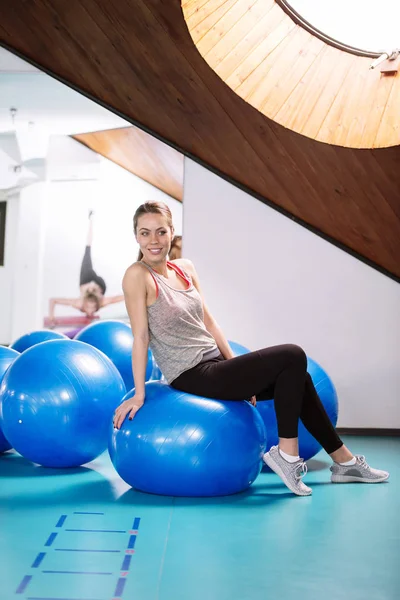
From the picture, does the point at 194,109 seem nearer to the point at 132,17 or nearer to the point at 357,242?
the point at 132,17

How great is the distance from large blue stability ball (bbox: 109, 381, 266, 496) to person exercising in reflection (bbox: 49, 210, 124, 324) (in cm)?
224

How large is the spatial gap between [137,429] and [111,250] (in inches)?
97.8

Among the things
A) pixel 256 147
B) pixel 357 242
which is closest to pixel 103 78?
pixel 256 147

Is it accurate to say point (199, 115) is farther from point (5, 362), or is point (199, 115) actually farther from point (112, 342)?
point (5, 362)

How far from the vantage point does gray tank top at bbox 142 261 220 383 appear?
125 inches

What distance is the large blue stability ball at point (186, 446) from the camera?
296 centimetres

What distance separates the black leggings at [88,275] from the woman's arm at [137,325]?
2.17 metres

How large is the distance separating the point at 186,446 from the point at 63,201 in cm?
284

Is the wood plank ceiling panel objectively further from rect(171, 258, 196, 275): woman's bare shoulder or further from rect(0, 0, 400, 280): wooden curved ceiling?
rect(171, 258, 196, 275): woman's bare shoulder

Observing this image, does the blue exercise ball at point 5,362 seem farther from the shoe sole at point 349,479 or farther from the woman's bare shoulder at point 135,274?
the shoe sole at point 349,479

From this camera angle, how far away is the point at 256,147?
15.4 feet

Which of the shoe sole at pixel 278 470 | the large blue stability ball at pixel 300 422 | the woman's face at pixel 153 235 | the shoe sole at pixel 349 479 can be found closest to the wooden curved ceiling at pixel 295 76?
the large blue stability ball at pixel 300 422

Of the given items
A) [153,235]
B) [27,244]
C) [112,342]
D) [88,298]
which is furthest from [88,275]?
[153,235]

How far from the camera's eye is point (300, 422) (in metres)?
3.62
